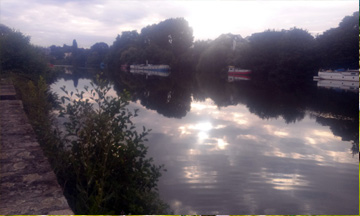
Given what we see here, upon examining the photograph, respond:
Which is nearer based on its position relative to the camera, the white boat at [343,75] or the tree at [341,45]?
the white boat at [343,75]

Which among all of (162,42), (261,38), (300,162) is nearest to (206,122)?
(300,162)

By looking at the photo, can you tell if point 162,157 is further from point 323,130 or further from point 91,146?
point 323,130

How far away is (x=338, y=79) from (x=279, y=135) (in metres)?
33.9

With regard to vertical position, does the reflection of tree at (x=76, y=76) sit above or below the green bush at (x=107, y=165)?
below

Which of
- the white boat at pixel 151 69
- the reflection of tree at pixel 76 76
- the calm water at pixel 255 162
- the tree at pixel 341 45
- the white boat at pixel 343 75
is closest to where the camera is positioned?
the calm water at pixel 255 162

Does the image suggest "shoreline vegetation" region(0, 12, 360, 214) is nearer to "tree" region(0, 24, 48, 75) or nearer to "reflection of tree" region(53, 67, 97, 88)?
"tree" region(0, 24, 48, 75)

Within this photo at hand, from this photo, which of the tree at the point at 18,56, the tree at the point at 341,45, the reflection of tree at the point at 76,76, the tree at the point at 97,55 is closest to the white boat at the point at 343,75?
the tree at the point at 341,45

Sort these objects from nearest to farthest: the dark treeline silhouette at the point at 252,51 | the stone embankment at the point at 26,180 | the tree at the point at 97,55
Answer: the stone embankment at the point at 26,180, the dark treeline silhouette at the point at 252,51, the tree at the point at 97,55

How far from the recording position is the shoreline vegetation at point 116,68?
12.6 feet

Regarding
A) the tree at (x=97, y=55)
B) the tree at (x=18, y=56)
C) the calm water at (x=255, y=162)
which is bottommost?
the calm water at (x=255, y=162)

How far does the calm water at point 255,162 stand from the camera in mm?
5809

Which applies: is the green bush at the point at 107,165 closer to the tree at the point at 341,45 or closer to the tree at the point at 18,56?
the tree at the point at 18,56

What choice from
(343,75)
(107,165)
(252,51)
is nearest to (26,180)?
(107,165)

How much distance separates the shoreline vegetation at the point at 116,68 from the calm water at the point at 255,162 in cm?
84
